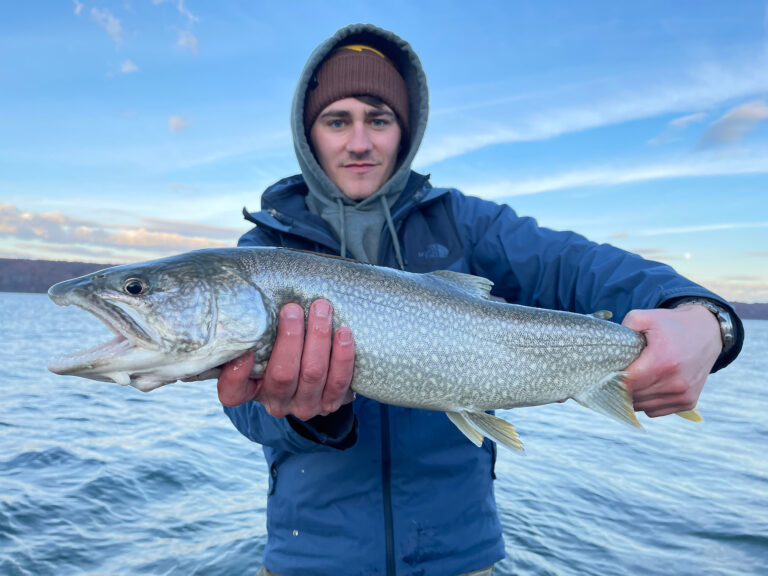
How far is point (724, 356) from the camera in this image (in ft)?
9.41

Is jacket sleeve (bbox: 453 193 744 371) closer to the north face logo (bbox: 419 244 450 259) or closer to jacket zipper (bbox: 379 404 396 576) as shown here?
the north face logo (bbox: 419 244 450 259)

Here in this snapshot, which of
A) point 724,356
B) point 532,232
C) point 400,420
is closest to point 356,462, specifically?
point 400,420

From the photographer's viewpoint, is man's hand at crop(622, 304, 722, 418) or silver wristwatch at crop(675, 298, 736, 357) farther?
silver wristwatch at crop(675, 298, 736, 357)

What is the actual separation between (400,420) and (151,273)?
5.12ft

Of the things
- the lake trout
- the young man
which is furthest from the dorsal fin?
the young man

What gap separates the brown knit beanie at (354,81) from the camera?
157 inches

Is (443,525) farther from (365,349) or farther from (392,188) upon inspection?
(392,188)

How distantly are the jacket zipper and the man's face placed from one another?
5.50 feet

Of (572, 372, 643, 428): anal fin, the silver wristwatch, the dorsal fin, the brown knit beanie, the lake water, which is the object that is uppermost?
the brown knit beanie

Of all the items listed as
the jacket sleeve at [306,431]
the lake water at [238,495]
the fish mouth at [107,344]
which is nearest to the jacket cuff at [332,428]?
the jacket sleeve at [306,431]

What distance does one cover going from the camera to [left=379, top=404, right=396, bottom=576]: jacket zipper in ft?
9.67

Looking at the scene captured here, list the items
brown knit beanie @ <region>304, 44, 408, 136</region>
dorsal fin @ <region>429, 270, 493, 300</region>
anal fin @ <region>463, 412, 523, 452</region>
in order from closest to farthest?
anal fin @ <region>463, 412, 523, 452</region> → dorsal fin @ <region>429, 270, 493, 300</region> → brown knit beanie @ <region>304, 44, 408, 136</region>

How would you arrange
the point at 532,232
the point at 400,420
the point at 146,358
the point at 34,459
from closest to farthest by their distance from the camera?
the point at 146,358 < the point at 400,420 < the point at 532,232 < the point at 34,459

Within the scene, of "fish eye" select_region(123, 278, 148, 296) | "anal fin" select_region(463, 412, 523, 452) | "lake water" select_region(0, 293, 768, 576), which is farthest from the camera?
"lake water" select_region(0, 293, 768, 576)
